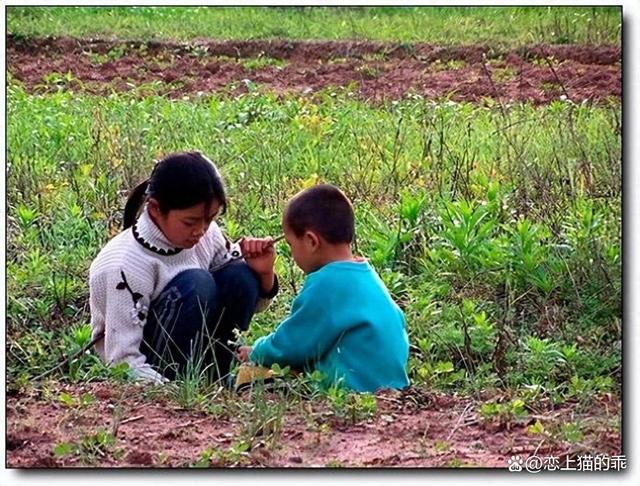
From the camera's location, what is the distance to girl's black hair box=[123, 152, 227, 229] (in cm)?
373

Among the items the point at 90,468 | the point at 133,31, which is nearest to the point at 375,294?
the point at 90,468

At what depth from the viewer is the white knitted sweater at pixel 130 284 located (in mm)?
3797

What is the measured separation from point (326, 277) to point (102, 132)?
1.97 meters

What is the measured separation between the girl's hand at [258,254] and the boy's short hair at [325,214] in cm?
25

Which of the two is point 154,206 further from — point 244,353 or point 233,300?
point 244,353

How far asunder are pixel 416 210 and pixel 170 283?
1079mm

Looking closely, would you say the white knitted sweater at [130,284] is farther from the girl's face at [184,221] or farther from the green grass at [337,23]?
the green grass at [337,23]

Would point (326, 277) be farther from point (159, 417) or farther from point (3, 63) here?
point (3, 63)

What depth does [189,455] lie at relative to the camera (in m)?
3.20

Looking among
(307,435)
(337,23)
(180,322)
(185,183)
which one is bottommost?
(307,435)

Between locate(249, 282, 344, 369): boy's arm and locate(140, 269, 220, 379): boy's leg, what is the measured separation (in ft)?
0.87

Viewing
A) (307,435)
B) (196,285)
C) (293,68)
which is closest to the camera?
(307,435)

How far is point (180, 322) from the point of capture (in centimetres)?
383

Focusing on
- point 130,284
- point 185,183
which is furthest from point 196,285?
point 185,183
